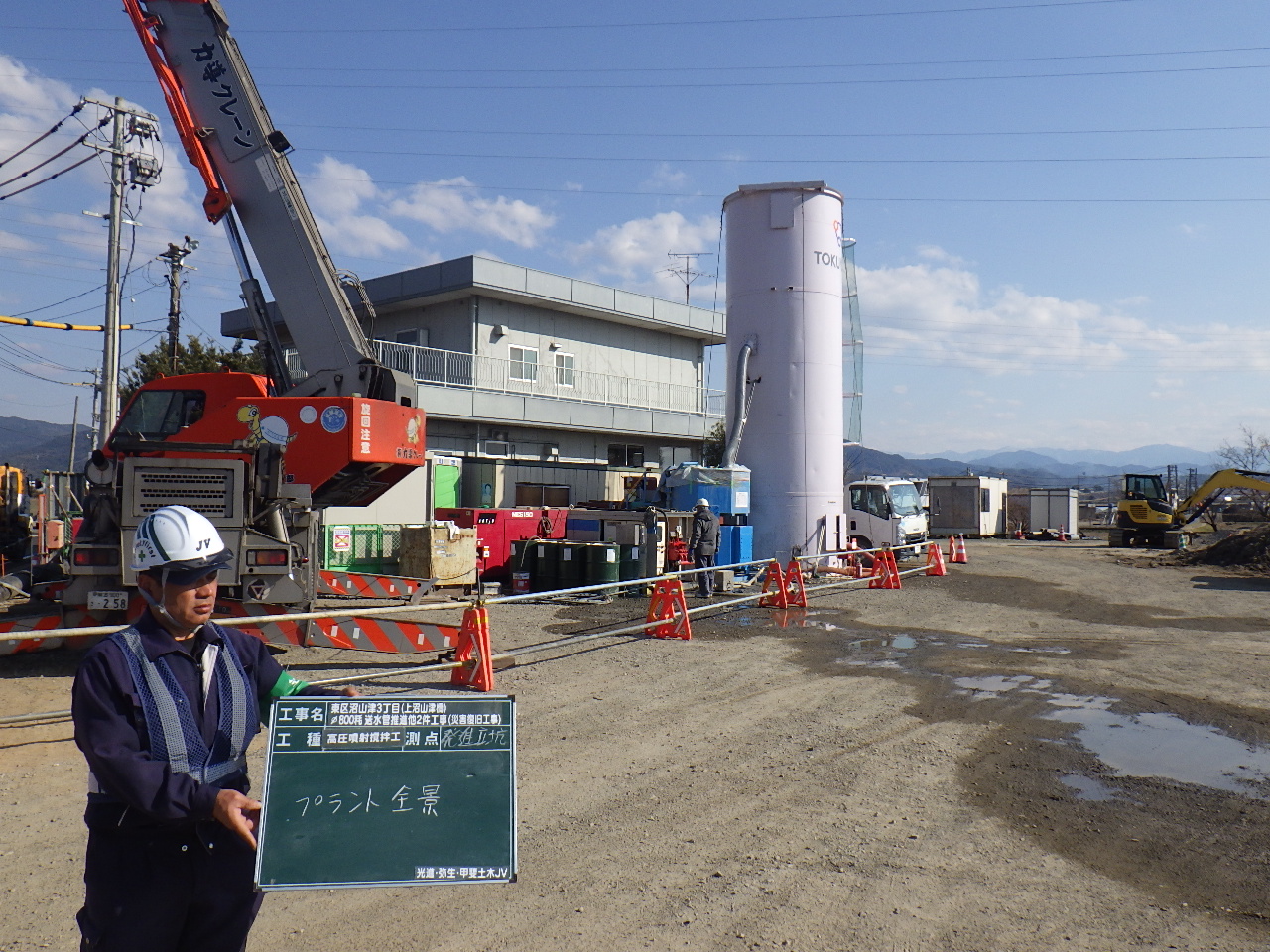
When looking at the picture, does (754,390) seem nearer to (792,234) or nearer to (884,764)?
(792,234)

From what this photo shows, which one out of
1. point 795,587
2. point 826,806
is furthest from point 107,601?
point 795,587

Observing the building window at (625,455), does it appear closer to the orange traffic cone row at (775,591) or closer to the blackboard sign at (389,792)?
the orange traffic cone row at (775,591)

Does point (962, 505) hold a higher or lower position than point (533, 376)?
lower

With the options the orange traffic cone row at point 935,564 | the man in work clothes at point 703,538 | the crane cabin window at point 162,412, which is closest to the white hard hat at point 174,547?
the crane cabin window at point 162,412

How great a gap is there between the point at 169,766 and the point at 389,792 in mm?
760

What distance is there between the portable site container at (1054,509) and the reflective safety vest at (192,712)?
4866cm

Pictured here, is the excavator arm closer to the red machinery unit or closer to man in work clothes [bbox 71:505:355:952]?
the red machinery unit

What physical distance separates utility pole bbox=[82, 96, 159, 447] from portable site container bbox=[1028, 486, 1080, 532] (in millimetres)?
41731

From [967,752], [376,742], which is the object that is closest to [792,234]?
[967,752]

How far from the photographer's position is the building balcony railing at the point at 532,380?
102ft

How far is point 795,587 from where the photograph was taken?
56.1 ft

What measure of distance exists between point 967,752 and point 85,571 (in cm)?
898

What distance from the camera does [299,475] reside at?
1155 centimetres

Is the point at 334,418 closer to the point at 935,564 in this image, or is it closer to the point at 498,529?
the point at 498,529
